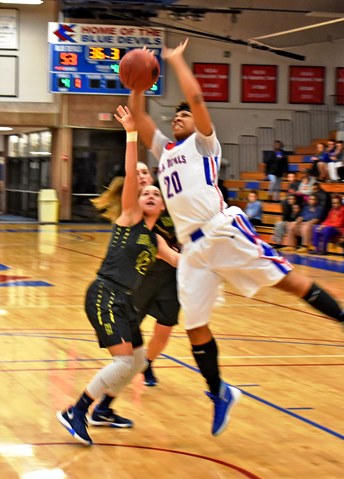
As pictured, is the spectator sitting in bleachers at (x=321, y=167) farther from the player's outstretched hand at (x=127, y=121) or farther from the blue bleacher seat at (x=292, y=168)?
the player's outstretched hand at (x=127, y=121)

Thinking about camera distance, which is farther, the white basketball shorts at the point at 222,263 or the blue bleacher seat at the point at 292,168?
the blue bleacher seat at the point at 292,168

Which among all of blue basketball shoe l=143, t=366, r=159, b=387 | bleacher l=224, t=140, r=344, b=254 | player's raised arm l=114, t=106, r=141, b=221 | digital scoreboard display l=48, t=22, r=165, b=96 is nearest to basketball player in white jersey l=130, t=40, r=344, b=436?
player's raised arm l=114, t=106, r=141, b=221

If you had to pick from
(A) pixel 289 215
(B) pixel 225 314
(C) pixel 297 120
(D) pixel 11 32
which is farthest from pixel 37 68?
(B) pixel 225 314

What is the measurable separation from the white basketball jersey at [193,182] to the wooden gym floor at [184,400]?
1060mm

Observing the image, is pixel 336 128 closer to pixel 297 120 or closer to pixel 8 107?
pixel 297 120

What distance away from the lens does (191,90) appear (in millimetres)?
4297

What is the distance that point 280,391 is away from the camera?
568cm

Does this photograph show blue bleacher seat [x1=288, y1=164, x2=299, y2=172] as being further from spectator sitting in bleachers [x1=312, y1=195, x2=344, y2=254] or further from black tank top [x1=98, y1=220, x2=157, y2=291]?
black tank top [x1=98, y1=220, x2=157, y2=291]

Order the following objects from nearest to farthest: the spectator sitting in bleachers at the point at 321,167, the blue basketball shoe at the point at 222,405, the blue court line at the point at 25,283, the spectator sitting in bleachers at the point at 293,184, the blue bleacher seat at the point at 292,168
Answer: the blue basketball shoe at the point at 222,405 < the blue court line at the point at 25,283 < the spectator sitting in bleachers at the point at 321,167 < the spectator sitting in bleachers at the point at 293,184 < the blue bleacher seat at the point at 292,168

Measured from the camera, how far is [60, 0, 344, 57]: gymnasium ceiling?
23.0m

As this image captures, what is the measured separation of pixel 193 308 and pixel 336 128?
2121 cm

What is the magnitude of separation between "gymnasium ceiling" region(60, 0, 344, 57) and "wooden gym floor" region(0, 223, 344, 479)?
47.5ft

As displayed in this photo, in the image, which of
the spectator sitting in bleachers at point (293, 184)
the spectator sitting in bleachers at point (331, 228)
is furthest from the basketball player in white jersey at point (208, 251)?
the spectator sitting in bleachers at point (293, 184)

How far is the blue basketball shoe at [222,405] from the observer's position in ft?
14.5
